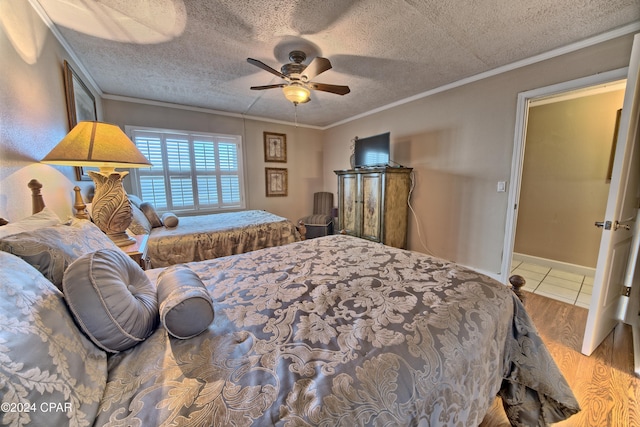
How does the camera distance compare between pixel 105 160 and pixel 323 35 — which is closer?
pixel 105 160

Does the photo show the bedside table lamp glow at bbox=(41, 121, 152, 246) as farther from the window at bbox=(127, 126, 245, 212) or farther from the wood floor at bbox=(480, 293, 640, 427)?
the wood floor at bbox=(480, 293, 640, 427)

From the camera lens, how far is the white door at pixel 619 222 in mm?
1489

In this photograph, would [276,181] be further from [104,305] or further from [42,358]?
[42,358]

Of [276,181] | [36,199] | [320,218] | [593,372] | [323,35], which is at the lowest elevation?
[593,372]

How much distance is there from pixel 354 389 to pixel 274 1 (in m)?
2.17

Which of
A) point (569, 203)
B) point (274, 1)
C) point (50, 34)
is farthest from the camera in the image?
point (569, 203)

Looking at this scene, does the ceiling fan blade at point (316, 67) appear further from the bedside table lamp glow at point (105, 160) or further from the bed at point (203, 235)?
the bed at point (203, 235)

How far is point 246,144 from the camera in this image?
441cm

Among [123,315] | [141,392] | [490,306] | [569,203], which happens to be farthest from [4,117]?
[569,203]

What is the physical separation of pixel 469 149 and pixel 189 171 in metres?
4.19

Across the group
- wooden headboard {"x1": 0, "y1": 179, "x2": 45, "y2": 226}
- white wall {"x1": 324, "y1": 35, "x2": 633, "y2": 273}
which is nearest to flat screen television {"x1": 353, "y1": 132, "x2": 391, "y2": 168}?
white wall {"x1": 324, "y1": 35, "x2": 633, "y2": 273}

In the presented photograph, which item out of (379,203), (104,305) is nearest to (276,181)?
(379,203)

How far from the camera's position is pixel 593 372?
1565 millimetres

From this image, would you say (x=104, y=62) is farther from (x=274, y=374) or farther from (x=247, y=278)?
(x=274, y=374)
